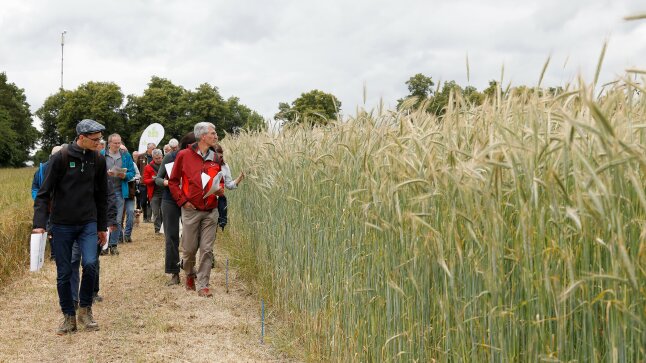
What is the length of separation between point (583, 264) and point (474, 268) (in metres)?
0.61

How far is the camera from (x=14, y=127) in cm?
7594

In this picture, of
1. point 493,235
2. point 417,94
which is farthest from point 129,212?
point 493,235

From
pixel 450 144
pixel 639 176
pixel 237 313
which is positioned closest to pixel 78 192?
pixel 237 313

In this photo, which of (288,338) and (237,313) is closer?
(288,338)

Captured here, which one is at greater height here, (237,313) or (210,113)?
(210,113)

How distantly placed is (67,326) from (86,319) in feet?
0.65

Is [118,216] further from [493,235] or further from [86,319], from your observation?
[493,235]

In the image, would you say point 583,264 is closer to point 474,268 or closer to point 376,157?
point 474,268

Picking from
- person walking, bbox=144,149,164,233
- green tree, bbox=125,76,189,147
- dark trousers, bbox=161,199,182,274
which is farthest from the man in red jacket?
green tree, bbox=125,76,189,147

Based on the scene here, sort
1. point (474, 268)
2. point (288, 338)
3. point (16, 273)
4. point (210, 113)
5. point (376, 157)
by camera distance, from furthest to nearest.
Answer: point (210, 113) → point (16, 273) → point (288, 338) → point (376, 157) → point (474, 268)

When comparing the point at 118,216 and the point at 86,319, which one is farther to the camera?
the point at 118,216

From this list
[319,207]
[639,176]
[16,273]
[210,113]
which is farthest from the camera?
A: [210,113]

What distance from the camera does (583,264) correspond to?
2.15 metres

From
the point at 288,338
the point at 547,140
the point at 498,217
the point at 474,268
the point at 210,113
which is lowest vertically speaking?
the point at 288,338
